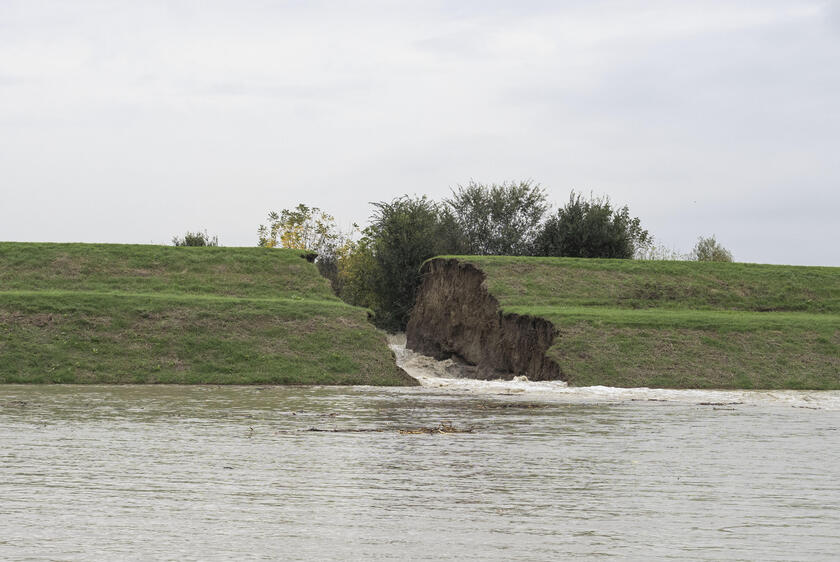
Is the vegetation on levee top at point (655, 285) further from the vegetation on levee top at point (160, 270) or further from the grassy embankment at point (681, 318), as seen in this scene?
the vegetation on levee top at point (160, 270)

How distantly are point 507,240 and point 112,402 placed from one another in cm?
4595

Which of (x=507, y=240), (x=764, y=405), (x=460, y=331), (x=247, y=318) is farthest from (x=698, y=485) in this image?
(x=507, y=240)

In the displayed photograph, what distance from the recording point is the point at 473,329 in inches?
1597

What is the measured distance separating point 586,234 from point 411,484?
50.8 metres

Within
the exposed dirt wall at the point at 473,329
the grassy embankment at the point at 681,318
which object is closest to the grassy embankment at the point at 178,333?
the exposed dirt wall at the point at 473,329

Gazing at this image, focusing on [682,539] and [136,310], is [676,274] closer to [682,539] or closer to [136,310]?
[136,310]

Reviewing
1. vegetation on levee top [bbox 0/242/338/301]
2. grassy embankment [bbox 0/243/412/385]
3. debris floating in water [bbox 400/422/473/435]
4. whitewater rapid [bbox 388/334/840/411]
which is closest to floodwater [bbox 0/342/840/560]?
debris floating in water [bbox 400/422/473/435]

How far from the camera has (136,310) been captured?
114 feet

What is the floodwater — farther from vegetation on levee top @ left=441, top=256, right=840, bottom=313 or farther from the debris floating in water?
vegetation on levee top @ left=441, top=256, right=840, bottom=313

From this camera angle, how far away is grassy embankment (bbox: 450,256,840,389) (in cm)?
3080

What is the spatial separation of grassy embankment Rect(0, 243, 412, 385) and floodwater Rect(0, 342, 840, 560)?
934 cm

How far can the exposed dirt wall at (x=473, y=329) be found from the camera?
34.2 m

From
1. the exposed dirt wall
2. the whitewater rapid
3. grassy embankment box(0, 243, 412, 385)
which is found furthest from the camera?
the exposed dirt wall

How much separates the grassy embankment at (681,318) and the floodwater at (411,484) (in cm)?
1035
